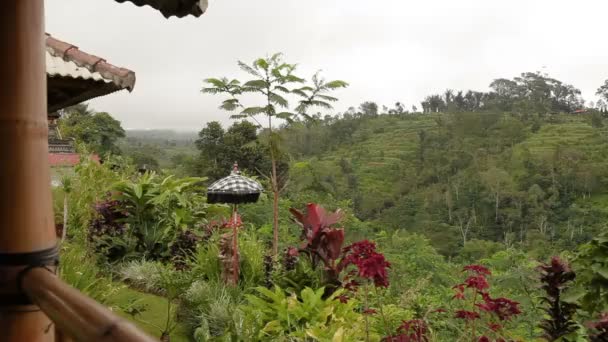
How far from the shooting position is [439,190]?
32000 millimetres

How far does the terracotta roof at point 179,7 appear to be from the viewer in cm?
101

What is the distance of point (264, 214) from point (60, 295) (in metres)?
7.30

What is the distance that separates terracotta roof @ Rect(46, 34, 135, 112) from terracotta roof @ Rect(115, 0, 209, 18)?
1.19m

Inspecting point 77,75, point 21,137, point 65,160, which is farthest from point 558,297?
point 65,160

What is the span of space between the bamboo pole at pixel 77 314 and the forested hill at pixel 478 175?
21.0m

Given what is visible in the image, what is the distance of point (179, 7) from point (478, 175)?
33377mm

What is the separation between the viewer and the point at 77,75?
2.10 meters

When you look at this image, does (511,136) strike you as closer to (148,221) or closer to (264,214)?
(264,214)

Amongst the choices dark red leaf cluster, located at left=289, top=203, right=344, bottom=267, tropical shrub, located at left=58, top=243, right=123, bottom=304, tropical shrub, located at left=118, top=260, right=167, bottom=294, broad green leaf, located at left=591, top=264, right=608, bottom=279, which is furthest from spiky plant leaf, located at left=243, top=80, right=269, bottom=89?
broad green leaf, located at left=591, top=264, right=608, bottom=279

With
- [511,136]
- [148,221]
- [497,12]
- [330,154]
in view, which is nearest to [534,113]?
[511,136]

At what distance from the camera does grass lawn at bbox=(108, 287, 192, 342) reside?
3.21 m

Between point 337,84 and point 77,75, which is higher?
point 337,84

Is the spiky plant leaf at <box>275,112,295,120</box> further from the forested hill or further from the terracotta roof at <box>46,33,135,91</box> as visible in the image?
the forested hill

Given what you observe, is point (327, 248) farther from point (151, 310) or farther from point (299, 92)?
point (299, 92)
